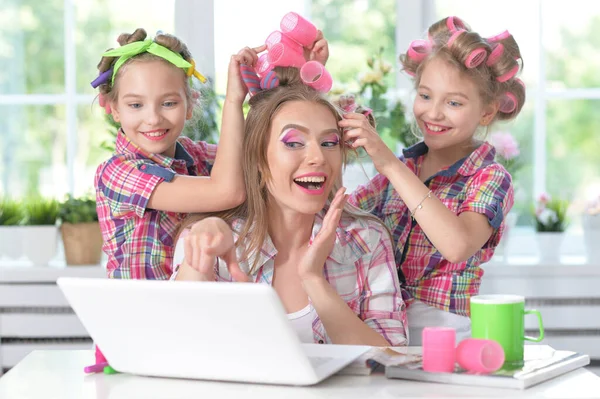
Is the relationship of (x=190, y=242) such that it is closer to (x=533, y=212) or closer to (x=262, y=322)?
(x=262, y=322)

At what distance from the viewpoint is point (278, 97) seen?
200 centimetres

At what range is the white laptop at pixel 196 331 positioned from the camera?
1.32 meters

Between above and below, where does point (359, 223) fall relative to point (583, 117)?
below

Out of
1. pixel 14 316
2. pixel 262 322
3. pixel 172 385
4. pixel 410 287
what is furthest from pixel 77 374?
pixel 14 316

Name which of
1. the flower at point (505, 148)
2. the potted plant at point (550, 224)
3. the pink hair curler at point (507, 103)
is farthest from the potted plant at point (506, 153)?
the pink hair curler at point (507, 103)

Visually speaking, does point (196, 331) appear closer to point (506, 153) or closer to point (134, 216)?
point (134, 216)

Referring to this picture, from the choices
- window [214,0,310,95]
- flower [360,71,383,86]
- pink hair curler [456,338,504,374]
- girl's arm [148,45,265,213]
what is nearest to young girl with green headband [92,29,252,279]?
girl's arm [148,45,265,213]

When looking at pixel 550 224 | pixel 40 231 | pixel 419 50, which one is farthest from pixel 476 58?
pixel 40 231

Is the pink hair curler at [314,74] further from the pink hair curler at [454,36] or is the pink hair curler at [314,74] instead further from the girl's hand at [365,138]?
the pink hair curler at [454,36]

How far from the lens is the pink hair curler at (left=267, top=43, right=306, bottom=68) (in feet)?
6.47

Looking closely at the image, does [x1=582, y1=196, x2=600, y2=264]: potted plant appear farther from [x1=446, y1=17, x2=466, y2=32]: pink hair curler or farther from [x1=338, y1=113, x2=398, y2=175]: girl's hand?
[x1=338, y1=113, x2=398, y2=175]: girl's hand

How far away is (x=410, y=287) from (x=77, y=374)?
94 cm

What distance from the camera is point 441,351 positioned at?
145 cm

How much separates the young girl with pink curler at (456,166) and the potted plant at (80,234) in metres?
1.47
